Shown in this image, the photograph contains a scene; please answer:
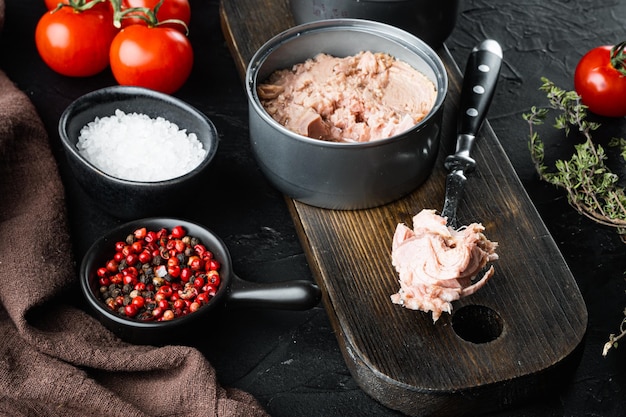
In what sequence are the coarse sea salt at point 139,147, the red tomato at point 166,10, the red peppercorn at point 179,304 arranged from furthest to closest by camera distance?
the red tomato at point 166,10 → the coarse sea salt at point 139,147 → the red peppercorn at point 179,304

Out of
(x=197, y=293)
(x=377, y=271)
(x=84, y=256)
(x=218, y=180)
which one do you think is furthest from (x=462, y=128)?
(x=84, y=256)

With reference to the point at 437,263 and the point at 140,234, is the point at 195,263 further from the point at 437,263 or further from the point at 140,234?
the point at 437,263

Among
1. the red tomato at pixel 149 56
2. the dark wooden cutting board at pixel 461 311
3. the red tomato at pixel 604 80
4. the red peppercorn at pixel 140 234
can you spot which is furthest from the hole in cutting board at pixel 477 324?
the red tomato at pixel 149 56

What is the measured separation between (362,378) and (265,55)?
3.62 ft

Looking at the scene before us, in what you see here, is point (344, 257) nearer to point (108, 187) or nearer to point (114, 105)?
point (108, 187)

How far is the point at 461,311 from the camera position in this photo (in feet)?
8.50

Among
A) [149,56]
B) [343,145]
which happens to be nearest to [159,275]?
[343,145]

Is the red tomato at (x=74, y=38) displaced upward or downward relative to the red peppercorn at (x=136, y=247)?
upward

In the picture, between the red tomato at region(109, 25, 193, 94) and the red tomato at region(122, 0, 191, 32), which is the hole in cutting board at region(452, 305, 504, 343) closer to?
the red tomato at region(109, 25, 193, 94)

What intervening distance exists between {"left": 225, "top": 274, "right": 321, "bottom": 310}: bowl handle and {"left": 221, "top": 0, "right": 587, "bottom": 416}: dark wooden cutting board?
0.27ft

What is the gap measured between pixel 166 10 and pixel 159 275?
3.88ft

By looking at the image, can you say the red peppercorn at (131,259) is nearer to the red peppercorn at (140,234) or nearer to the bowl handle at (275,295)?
the red peppercorn at (140,234)

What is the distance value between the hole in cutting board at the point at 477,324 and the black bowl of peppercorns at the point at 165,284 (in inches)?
Answer: 16.5

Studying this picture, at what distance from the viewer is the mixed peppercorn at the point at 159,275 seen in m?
2.55
